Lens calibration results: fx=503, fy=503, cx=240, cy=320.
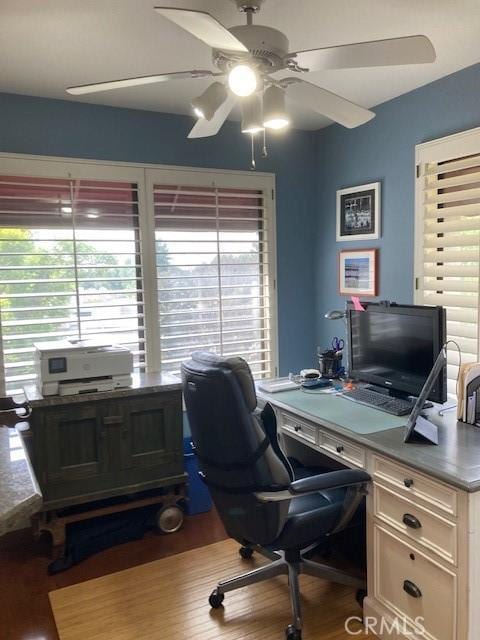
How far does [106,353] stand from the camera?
2.78 m

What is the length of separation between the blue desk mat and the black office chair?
9.3 inches

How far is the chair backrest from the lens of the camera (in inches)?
75.2

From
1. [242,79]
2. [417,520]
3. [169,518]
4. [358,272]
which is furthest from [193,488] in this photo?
[242,79]

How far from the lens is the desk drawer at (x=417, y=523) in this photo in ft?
5.67

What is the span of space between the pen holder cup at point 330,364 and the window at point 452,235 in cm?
63

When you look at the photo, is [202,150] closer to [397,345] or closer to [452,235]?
[452,235]

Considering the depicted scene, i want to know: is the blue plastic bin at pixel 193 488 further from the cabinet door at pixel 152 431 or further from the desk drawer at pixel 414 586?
the desk drawer at pixel 414 586

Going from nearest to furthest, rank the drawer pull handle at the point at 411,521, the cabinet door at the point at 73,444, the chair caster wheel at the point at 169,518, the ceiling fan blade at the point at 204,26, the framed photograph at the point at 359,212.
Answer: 1. the ceiling fan blade at the point at 204,26
2. the drawer pull handle at the point at 411,521
3. the cabinet door at the point at 73,444
4. the chair caster wheel at the point at 169,518
5. the framed photograph at the point at 359,212

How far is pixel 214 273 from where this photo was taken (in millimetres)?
3619

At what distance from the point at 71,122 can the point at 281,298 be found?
193 centimetres

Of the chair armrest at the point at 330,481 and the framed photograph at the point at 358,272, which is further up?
the framed photograph at the point at 358,272

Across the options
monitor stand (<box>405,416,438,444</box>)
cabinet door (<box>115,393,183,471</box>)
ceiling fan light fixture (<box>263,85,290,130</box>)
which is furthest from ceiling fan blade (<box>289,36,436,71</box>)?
cabinet door (<box>115,393,183,471</box>)

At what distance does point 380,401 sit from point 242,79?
5.33 ft

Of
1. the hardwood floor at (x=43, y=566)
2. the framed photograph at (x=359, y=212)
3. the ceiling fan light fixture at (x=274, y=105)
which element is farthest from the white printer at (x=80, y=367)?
the framed photograph at (x=359, y=212)
